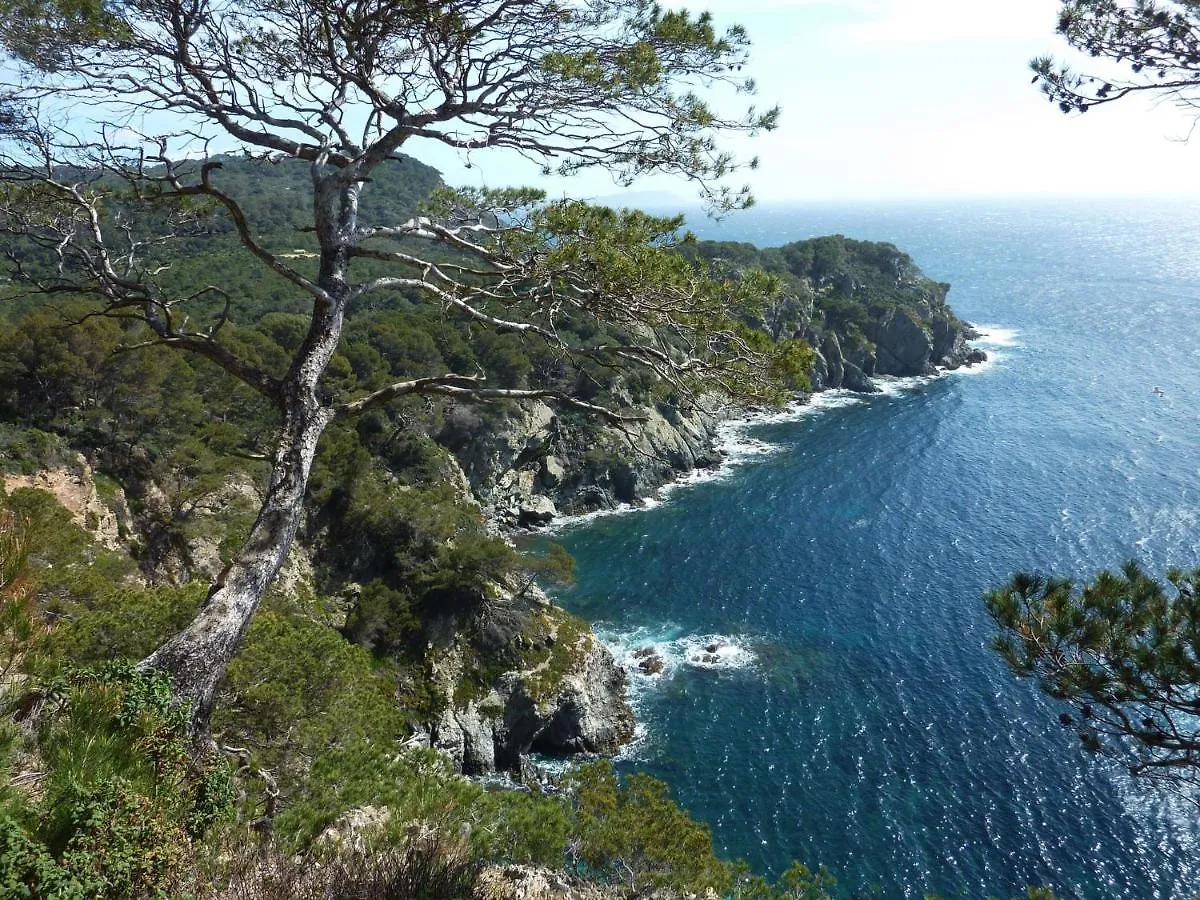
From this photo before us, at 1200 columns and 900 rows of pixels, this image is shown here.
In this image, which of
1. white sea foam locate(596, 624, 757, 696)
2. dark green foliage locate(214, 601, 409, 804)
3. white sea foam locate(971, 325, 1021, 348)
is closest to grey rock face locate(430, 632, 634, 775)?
white sea foam locate(596, 624, 757, 696)

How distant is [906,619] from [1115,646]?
28.7m

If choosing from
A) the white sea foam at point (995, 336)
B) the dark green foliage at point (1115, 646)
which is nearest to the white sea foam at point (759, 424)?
the white sea foam at point (995, 336)

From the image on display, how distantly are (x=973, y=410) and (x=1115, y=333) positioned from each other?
37.0 metres

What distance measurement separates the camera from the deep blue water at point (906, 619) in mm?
21266

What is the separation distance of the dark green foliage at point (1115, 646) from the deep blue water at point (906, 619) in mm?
16861

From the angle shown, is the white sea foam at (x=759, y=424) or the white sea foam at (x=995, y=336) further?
the white sea foam at (x=995, y=336)

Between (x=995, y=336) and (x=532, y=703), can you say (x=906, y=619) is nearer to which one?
(x=532, y=703)

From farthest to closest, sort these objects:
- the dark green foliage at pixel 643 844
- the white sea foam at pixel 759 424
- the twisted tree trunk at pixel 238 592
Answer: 1. the white sea foam at pixel 759 424
2. the dark green foliage at pixel 643 844
3. the twisted tree trunk at pixel 238 592

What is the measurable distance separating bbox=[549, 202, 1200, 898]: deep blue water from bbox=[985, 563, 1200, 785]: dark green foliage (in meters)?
16.9

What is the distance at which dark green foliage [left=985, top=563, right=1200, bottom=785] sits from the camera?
19.2 feet

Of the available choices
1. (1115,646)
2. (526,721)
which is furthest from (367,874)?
(526,721)

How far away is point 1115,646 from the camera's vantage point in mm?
6184

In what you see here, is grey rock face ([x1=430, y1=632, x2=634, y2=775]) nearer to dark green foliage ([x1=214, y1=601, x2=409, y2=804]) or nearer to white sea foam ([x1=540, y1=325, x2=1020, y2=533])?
dark green foliage ([x1=214, y1=601, x2=409, y2=804])

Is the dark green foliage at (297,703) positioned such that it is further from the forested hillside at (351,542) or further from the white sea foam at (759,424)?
the white sea foam at (759,424)
